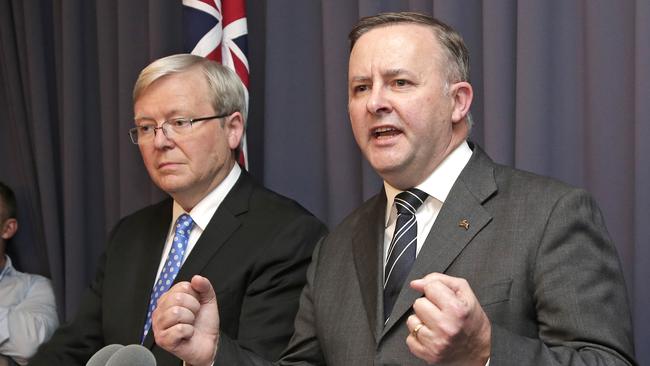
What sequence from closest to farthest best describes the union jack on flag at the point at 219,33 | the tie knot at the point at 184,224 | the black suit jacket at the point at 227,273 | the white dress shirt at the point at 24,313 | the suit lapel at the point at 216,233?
the black suit jacket at the point at 227,273
the suit lapel at the point at 216,233
the tie knot at the point at 184,224
the union jack on flag at the point at 219,33
the white dress shirt at the point at 24,313

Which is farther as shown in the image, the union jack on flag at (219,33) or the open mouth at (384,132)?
the union jack on flag at (219,33)

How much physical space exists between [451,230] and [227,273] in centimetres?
90

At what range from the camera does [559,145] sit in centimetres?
272

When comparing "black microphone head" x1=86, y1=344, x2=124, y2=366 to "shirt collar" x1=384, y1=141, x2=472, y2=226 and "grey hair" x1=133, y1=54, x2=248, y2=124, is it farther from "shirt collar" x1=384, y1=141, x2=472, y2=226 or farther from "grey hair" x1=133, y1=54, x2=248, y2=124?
"grey hair" x1=133, y1=54, x2=248, y2=124

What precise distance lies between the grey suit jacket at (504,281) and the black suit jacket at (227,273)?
31 cm

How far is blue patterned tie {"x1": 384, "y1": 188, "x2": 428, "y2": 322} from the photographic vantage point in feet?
7.32

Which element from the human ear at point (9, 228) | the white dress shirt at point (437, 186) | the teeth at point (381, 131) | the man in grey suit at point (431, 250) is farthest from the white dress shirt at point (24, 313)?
the teeth at point (381, 131)

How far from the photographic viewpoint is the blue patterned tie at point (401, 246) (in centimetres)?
223

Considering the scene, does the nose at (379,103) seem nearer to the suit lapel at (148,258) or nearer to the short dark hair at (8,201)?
the suit lapel at (148,258)

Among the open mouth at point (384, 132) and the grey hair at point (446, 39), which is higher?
the grey hair at point (446, 39)

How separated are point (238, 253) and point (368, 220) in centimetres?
56

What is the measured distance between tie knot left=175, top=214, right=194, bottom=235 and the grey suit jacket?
0.67 meters

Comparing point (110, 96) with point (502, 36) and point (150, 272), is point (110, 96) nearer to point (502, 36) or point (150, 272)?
point (150, 272)

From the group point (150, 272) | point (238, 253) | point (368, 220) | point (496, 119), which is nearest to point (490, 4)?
point (496, 119)
